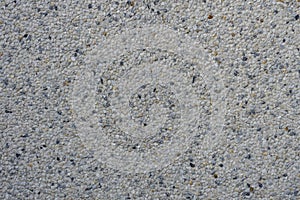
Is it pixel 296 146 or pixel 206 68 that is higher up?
pixel 206 68

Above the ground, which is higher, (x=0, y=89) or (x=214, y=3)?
(x=214, y=3)

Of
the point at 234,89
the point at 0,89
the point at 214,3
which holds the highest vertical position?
the point at 214,3

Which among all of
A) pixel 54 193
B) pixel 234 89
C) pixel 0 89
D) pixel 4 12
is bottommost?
pixel 54 193

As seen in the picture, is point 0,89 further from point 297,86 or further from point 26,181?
point 297,86

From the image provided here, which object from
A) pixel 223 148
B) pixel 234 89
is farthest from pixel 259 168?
pixel 234 89

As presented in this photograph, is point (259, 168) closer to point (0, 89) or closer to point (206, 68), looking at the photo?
point (206, 68)

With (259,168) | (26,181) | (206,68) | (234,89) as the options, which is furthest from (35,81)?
(259,168)
